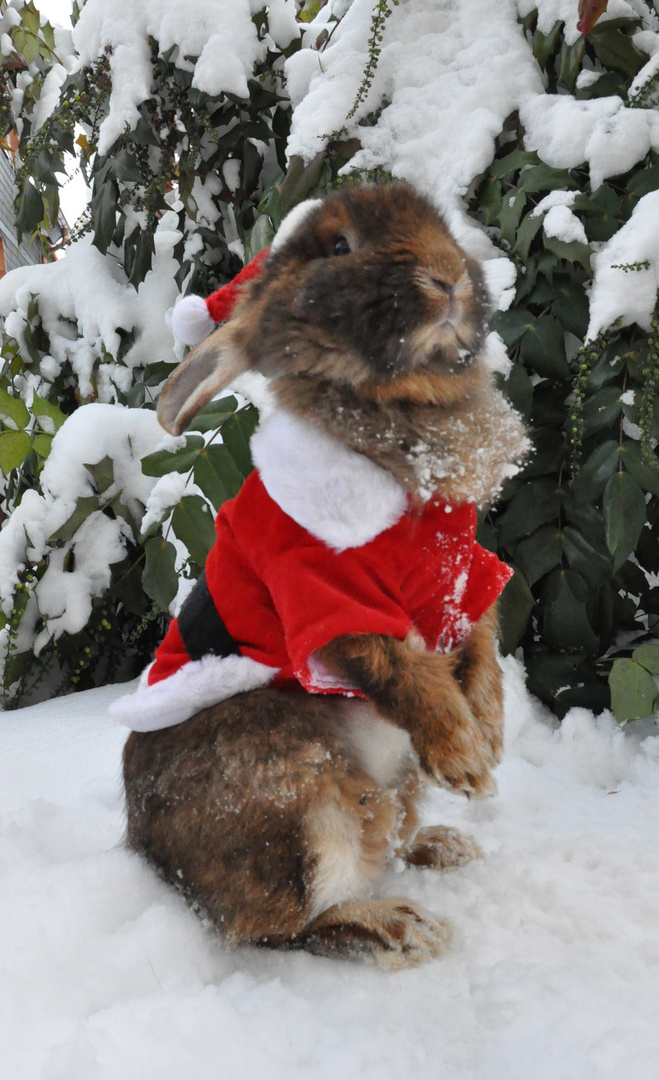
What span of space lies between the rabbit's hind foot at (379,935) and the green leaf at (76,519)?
1.56 metres

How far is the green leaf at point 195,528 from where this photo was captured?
210 centimetres

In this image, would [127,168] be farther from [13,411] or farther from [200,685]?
[200,685]

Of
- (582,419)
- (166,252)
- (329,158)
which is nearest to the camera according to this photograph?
(582,419)

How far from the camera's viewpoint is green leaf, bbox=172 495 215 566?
2098 mm

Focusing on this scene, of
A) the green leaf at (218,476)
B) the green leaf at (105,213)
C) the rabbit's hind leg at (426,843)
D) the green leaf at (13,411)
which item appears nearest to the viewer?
the rabbit's hind leg at (426,843)

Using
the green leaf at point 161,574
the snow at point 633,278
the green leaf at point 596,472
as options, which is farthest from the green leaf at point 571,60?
the green leaf at point 161,574

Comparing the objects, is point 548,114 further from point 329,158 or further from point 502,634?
point 502,634

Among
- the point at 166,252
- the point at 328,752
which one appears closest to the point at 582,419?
the point at 328,752

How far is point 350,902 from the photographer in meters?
1.28

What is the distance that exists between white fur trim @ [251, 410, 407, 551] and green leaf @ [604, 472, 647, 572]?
699 mm

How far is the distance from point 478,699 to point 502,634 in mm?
602

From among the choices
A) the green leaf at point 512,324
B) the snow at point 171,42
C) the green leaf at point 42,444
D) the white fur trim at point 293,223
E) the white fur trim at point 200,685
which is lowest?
the green leaf at point 42,444

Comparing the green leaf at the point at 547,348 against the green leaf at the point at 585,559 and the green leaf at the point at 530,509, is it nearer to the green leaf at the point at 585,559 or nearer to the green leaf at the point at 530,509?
the green leaf at the point at 530,509

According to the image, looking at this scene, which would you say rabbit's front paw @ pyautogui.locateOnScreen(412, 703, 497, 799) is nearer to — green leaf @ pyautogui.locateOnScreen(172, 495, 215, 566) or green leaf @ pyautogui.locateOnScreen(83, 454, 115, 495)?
green leaf @ pyautogui.locateOnScreen(172, 495, 215, 566)
